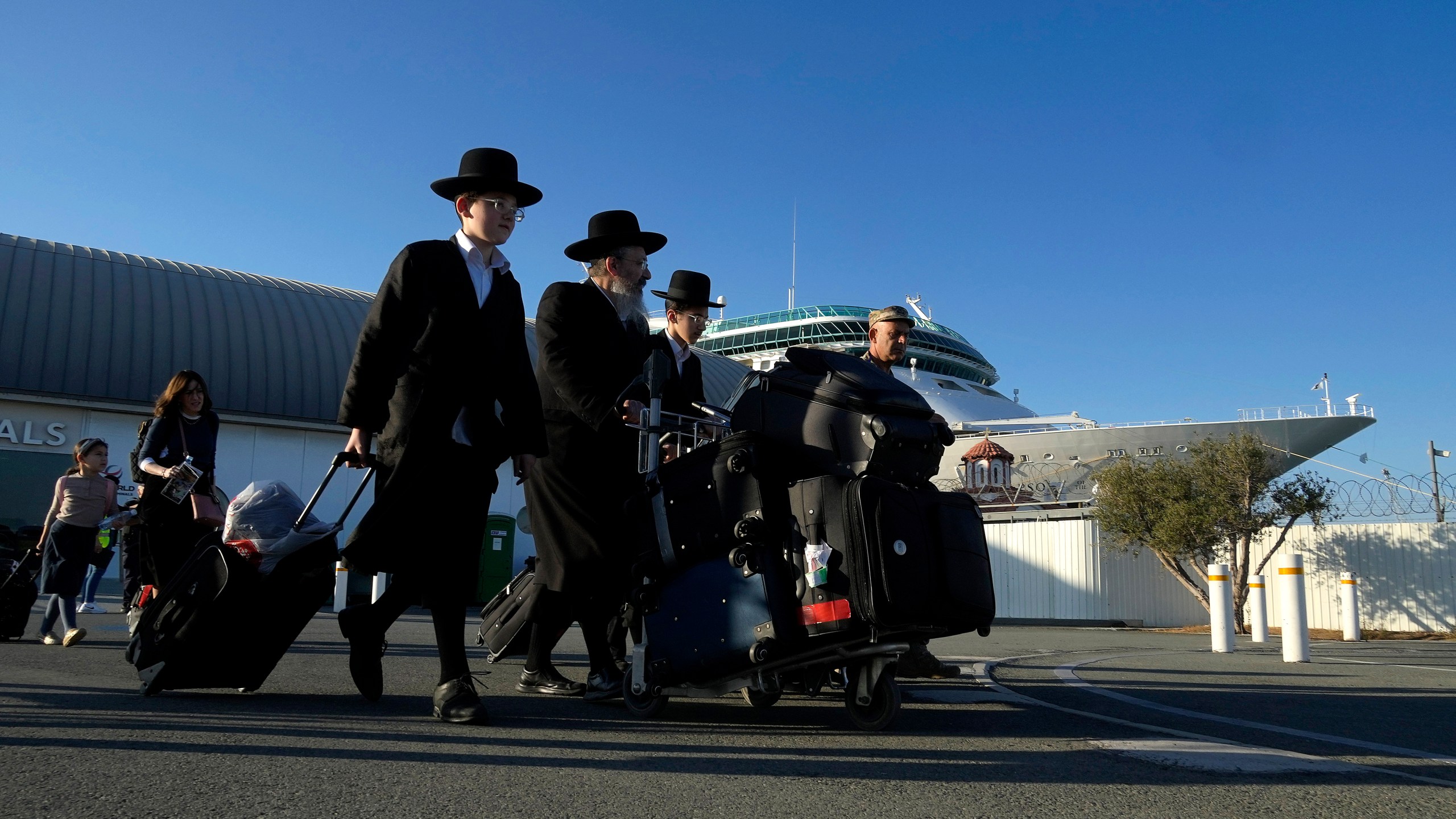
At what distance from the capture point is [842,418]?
132 inches

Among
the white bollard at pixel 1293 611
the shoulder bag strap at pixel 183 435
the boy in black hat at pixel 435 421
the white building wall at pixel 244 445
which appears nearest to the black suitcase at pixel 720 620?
the boy in black hat at pixel 435 421

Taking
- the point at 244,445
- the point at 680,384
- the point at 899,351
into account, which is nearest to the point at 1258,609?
the point at 899,351

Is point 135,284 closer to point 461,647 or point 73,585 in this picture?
point 73,585

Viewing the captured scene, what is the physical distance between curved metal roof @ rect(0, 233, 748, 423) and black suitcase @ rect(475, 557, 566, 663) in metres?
18.9

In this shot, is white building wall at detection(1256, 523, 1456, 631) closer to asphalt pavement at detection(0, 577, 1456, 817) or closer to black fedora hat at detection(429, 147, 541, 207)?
asphalt pavement at detection(0, 577, 1456, 817)

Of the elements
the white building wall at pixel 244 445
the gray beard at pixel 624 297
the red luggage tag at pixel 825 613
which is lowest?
the red luggage tag at pixel 825 613

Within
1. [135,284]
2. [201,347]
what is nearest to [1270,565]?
[201,347]

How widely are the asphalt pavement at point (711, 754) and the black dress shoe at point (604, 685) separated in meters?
0.07

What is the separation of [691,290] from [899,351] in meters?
1.24

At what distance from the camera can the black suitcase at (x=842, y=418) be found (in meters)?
3.30

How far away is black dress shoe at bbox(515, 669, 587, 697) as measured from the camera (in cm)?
438

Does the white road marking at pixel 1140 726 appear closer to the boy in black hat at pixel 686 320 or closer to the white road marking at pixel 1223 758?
the white road marking at pixel 1223 758

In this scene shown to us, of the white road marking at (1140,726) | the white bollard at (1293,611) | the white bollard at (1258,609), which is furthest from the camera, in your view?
the white bollard at (1258,609)

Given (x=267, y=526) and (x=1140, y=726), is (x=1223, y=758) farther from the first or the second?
(x=267, y=526)
